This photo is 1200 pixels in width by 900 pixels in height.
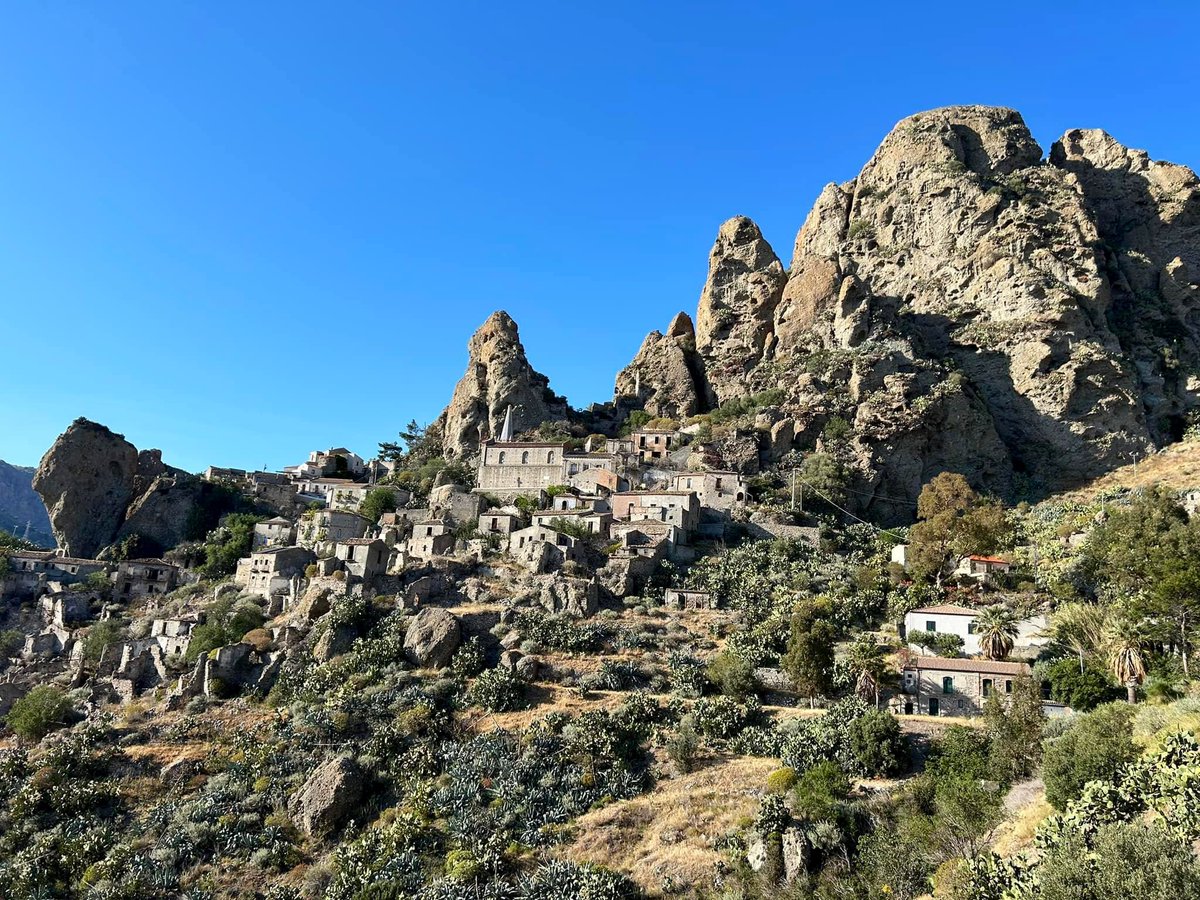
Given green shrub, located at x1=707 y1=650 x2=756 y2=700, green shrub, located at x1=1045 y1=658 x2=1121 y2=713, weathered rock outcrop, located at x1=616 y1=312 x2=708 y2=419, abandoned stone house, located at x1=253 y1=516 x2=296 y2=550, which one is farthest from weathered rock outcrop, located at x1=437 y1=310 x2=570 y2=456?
green shrub, located at x1=1045 y1=658 x2=1121 y2=713

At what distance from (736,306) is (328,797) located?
65830mm

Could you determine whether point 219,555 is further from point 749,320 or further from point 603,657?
point 749,320

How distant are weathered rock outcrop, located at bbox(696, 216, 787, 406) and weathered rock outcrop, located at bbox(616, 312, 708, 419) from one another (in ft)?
4.45

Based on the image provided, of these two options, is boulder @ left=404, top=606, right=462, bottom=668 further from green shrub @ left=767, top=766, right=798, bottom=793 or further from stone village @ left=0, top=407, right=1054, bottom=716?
green shrub @ left=767, top=766, right=798, bottom=793

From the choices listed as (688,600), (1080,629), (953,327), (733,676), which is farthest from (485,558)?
(953,327)

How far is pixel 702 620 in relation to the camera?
47469 mm

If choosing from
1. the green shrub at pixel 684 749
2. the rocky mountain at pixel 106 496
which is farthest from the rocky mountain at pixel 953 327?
the green shrub at pixel 684 749

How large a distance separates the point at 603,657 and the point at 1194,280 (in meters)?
80.9

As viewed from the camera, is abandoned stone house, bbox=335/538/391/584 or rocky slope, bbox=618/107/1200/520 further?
rocky slope, bbox=618/107/1200/520

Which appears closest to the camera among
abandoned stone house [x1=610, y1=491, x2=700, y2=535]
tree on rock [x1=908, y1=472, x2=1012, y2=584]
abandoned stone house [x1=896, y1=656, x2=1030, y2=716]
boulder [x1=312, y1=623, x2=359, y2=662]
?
abandoned stone house [x1=896, y1=656, x2=1030, y2=716]

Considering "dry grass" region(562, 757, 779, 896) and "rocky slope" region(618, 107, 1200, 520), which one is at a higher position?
"rocky slope" region(618, 107, 1200, 520)

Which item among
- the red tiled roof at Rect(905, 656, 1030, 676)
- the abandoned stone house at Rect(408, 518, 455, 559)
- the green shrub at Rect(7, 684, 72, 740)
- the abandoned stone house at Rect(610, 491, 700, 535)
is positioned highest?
the abandoned stone house at Rect(610, 491, 700, 535)

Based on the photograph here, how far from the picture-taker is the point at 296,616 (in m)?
50.8

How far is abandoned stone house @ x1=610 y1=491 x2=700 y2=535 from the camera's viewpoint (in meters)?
57.7
